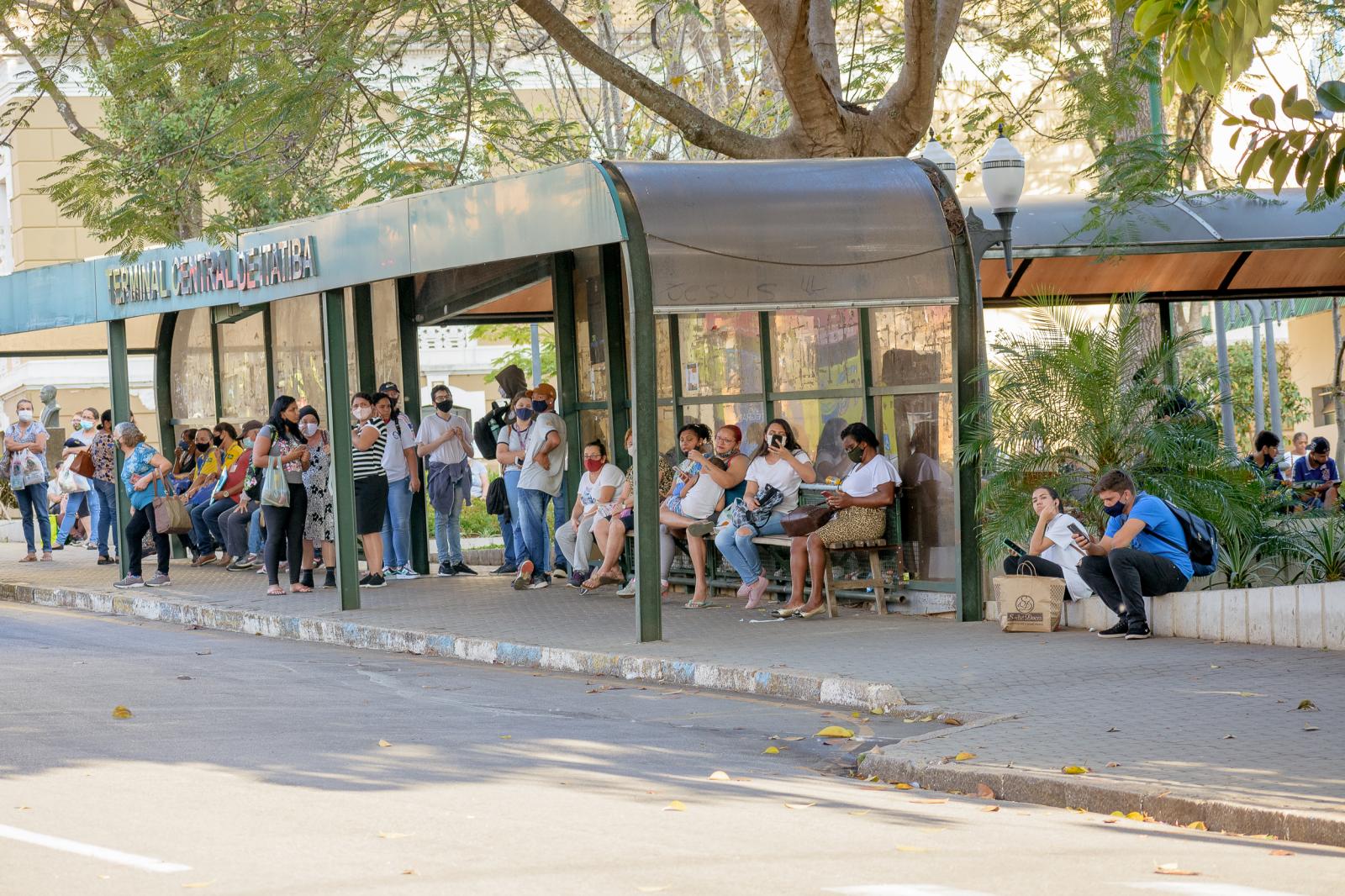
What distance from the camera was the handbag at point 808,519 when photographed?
12711 mm

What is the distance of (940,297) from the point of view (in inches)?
472

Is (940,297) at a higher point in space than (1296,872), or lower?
higher

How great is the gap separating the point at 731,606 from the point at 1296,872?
832 cm

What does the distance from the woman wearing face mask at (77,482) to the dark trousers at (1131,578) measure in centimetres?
1422

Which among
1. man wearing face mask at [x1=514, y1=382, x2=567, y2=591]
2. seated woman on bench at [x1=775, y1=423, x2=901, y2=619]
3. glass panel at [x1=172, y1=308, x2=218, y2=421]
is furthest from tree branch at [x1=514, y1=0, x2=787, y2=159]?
glass panel at [x1=172, y1=308, x2=218, y2=421]

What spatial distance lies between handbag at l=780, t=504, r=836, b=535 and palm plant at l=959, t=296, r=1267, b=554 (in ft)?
3.63

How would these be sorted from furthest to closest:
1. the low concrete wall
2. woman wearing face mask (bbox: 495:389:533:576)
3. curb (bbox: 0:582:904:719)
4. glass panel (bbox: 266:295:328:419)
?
glass panel (bbox: 266:295:328:419), woman wearing face mask (bbox: 495:389:533:576), the low concrete wall, curb (bbox: 0:582:904:719)

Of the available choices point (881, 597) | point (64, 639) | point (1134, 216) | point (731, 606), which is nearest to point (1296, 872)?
point (881, 597)

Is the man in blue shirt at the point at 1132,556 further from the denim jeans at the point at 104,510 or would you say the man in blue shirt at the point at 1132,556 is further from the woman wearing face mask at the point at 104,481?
the denim jeans at the point at 104,510

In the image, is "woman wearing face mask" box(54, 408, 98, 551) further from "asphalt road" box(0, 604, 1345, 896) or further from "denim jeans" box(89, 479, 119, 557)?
"asphalt road" box(0, 604, 1345, 896)

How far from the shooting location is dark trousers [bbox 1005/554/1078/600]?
1165 centimetres

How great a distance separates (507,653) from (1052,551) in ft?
12.3

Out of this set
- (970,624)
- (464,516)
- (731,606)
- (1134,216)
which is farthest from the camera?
(464,516)

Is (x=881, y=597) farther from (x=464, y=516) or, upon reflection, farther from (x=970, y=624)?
(x=464, y=516)
